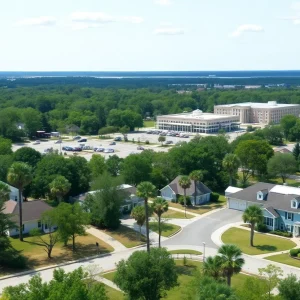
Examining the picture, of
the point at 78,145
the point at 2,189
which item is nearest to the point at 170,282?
the point at 2,189

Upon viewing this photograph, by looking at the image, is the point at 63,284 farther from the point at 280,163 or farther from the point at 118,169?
the point at 280,163

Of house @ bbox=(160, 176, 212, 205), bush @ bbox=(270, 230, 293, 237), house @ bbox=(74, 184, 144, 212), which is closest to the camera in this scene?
bush @ bbox=(270, 230, 293, 237)

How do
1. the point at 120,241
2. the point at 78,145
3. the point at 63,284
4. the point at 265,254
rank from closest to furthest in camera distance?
1. the point at 63,284
2. the point at 265,254
3. the point at 120,241
4. the point at 78,145

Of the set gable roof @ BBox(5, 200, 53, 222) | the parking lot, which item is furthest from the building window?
the parking lot

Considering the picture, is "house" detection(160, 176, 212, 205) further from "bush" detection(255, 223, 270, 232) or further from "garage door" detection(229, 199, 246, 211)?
"bush" detection(255, 223, 270, 232)

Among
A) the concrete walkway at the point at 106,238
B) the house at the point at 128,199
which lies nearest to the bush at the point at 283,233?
the concrete walkway at the point at 106,238

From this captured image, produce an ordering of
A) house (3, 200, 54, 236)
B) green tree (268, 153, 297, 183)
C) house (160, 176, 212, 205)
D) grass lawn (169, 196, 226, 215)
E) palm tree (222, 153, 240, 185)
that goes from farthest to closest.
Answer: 1. green tree (268, 153, 297, 183)
2. palm tree (222, 153, 240, 185)
3. house (160, 176, 212, 205)
4. grass lawn (169, 196, 226, 215)
5. house (3, 200, 54, 236)

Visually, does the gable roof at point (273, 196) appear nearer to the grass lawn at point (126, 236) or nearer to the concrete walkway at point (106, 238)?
the grass lawn at point (126, 236)
